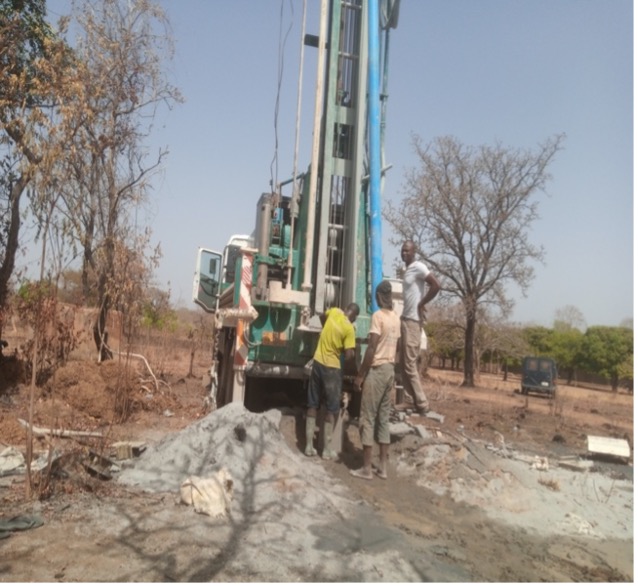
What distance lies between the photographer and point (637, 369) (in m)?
4.14

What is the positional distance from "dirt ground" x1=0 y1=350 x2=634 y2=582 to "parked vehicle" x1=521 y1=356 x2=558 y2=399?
15779 mm

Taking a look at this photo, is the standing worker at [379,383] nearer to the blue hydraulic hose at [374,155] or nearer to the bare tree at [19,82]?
the blue hydraulic hose at [374,155]

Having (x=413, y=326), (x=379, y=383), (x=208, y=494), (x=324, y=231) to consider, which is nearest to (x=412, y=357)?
(x=413, y=326)

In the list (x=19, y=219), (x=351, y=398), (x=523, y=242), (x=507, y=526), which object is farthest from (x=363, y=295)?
(x=523, y=242)

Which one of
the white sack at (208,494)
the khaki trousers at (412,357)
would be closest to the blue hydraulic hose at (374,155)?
the khaki trousers at (412,357)

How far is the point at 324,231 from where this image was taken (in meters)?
6.93

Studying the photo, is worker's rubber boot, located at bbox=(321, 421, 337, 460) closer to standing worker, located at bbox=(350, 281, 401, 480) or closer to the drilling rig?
standing worker, located at bbox=(350, 281, 401, 480)

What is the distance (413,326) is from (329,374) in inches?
49.8

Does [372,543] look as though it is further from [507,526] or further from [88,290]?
[88,290]

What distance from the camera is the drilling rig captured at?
22.2 feet

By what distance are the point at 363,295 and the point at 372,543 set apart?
3.40 m

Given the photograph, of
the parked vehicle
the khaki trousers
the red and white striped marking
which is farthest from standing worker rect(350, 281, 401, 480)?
the parked vehicle

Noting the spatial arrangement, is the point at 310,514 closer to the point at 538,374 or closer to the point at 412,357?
the point at 412,357

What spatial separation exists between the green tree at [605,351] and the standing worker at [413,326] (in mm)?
30783
